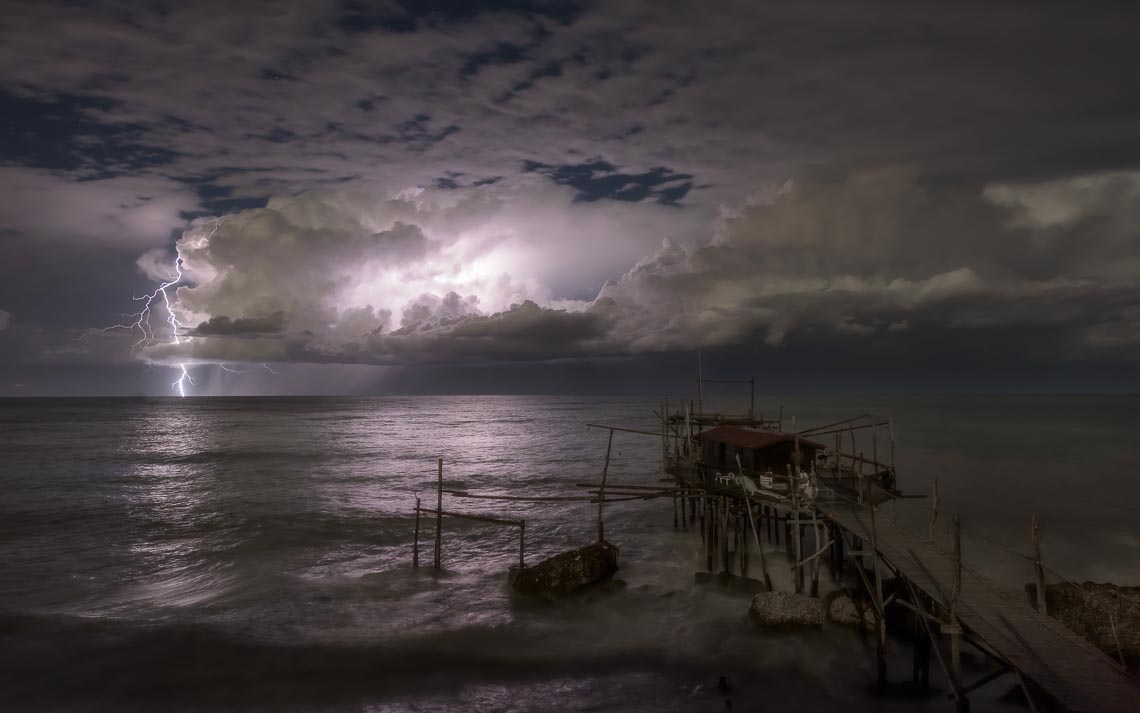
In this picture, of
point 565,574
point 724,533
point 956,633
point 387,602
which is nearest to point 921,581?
point 956,633

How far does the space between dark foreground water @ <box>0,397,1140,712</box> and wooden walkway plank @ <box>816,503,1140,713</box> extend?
2.19 metres

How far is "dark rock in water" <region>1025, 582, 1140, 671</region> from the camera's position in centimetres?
1457

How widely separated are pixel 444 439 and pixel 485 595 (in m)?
65.1

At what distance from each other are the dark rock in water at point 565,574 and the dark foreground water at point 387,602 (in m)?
0.64

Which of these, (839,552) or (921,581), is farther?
(839,552)

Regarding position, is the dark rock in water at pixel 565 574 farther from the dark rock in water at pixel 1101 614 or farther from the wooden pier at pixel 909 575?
the dark rock in water at pixel 1101 614

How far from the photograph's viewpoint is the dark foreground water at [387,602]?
1398 centimetres

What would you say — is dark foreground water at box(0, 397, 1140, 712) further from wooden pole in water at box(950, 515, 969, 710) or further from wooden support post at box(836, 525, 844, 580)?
wooden support post at box(836, 525, 844, 580)

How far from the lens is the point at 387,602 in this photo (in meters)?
19.4

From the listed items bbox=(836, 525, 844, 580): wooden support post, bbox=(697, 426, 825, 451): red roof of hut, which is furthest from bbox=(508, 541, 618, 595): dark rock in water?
bbox=(836, 525, 844, 580): wooden support post

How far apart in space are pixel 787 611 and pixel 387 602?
12.6 m

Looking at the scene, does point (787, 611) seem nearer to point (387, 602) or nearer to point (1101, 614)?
point (1101, 614)

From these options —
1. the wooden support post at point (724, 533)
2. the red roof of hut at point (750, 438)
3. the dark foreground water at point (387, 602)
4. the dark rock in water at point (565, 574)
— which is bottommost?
the dark foreground water at point (387, 602)

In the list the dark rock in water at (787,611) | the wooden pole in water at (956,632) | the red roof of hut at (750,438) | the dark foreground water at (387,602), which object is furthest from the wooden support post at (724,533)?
the wooden pole in water at (956,632)
